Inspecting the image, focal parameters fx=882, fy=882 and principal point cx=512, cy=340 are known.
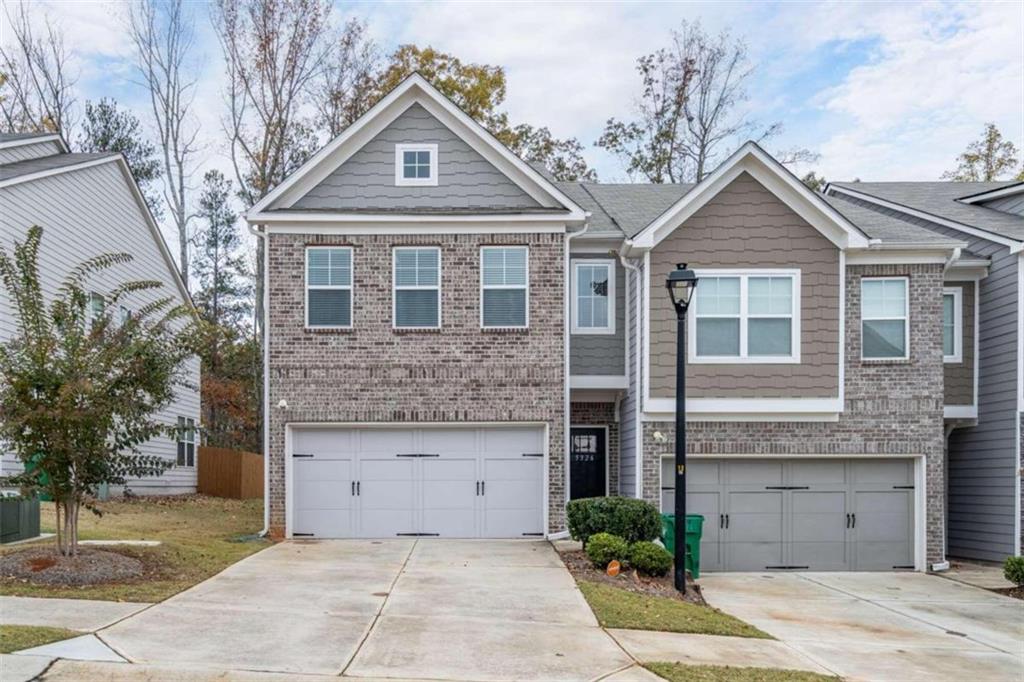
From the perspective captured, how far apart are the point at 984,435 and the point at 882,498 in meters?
2.64

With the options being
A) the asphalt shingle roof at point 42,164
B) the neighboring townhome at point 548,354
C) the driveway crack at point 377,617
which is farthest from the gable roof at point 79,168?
the driveway crack at point 377,617

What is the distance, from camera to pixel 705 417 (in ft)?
49.0

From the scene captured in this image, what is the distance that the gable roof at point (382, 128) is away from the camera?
15.3m

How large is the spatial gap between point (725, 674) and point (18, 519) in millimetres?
9923

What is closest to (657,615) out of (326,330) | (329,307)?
(326,330)

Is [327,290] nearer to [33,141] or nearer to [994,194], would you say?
[33,141]

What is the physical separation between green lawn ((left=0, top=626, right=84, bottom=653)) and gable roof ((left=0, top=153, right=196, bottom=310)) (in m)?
9.17

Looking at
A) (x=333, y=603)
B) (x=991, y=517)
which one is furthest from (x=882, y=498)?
Result: (x=333, y=603)

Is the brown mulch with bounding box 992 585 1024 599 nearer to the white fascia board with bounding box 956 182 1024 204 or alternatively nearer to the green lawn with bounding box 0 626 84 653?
the white fascia board with bounding box 956 182 1024 204

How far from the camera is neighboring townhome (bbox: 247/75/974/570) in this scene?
48.9ft

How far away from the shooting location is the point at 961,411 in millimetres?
16375

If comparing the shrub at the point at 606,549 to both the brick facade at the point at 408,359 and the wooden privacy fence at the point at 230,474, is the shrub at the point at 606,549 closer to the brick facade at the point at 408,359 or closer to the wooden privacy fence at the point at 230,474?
the brick facade at the point at 408,359

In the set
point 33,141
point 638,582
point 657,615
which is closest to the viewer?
point 657,615

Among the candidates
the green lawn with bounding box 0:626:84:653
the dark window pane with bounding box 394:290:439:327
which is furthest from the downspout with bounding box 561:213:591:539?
the green lawn with bounding box 0:626:84:653
